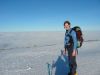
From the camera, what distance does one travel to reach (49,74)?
22.5ft

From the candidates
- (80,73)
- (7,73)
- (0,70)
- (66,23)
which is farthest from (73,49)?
(0,70)

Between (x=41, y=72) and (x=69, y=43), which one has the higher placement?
(x=69, y=43)

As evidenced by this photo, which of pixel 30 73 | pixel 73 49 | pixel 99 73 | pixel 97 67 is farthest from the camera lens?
pixel 97 67

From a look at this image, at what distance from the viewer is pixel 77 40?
566 cm

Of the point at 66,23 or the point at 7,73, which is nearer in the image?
the point at 66,23

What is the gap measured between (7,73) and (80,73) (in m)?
3.04

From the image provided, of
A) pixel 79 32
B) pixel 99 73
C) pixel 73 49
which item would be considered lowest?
pixel 99 73

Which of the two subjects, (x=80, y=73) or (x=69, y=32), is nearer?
(x=69, y=32)

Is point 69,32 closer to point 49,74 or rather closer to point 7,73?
point 49,74

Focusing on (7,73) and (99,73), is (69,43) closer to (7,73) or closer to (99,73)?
(99,73)

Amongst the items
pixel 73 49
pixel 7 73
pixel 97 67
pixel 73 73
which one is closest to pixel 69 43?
pixel 73 49

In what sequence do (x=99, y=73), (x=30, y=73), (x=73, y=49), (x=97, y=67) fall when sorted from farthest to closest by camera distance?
1. (x=97, y=67)
2. (x=30, y=73)
3. (x=99, y=73)
4. (x=73, y=49)

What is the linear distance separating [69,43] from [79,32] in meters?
0.49

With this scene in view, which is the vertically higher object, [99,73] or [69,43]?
[69,43]
